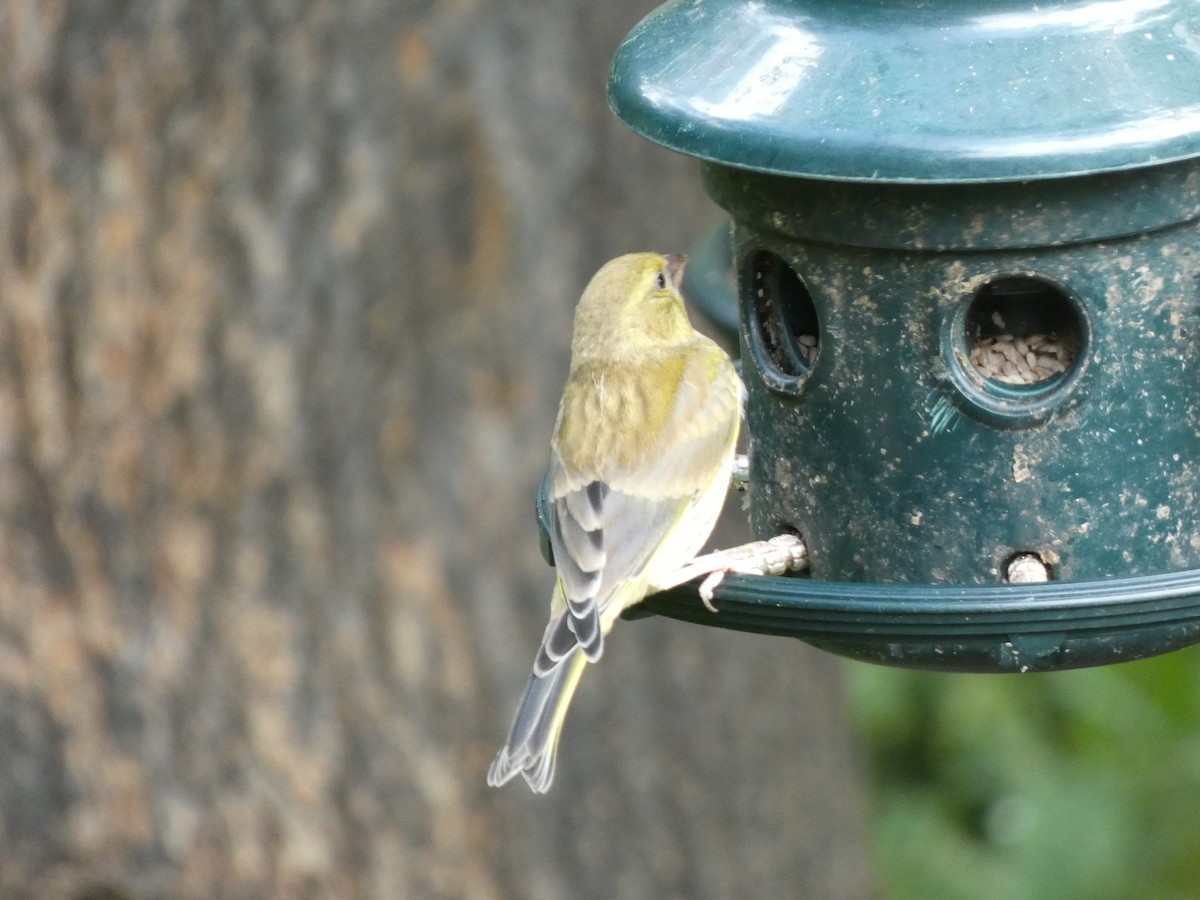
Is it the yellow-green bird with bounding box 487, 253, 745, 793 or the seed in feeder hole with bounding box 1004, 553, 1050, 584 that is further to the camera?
the yellow-green bird with bounding box 487, 253, 745, 793

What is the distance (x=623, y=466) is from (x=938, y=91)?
4.73ft

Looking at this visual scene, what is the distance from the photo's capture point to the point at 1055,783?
6977 mm

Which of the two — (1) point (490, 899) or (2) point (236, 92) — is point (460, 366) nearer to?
(2) point (236, 92)

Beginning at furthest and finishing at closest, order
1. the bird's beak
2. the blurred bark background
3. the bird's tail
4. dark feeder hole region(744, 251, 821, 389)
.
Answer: the blurred bark background → the bird's beak → dark feeder hole region(744, 251, 821, 389) → the bird's tail

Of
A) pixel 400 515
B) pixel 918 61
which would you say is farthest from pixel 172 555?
pixel 918 61

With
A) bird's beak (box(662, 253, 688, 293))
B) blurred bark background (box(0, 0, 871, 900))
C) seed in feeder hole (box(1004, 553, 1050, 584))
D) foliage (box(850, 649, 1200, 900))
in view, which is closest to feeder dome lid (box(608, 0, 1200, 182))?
seed in feeder hole (box(1004, 553, 1050, 584))

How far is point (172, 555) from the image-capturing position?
19.7ft

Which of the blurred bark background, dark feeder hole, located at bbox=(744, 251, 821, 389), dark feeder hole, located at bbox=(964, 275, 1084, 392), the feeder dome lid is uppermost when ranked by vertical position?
the feeder dome lid

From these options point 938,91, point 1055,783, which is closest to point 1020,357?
point 938,91

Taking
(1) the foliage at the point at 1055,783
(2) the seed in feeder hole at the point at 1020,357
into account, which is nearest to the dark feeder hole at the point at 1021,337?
(2) the seed in feeder hole at the point at 1020,357

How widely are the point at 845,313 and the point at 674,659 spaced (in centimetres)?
313

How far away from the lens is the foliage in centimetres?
682

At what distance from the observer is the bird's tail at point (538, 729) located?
384 cm

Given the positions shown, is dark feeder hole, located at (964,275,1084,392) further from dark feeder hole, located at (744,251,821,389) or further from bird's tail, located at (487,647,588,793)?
bird's tail, located at (487,647,588,793)
